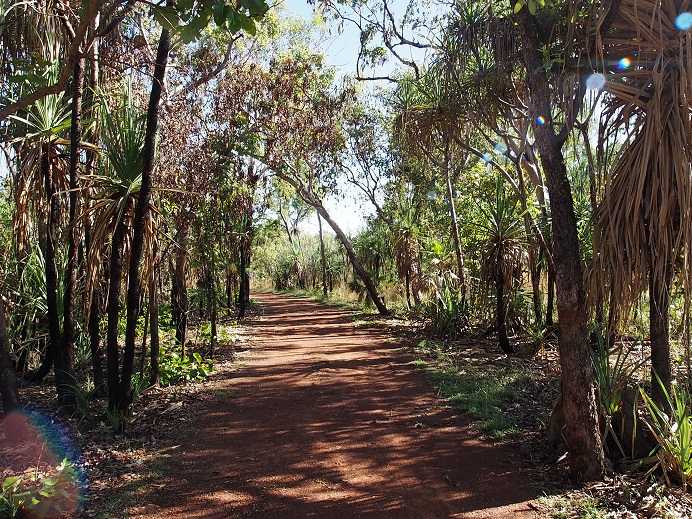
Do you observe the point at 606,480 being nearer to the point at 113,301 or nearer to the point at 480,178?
the point at 113,301

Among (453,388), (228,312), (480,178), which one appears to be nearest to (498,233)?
(480,178)

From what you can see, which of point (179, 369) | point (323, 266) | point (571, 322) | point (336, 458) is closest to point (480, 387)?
point (336, 458)

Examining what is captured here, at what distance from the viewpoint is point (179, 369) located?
25.7 feet

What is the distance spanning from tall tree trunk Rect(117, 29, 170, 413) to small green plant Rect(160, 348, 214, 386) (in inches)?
73.9

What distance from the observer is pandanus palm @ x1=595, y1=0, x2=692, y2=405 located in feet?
12.0

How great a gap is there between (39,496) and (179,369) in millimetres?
4103

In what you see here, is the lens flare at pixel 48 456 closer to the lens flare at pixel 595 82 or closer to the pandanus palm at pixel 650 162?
the pandanus palm at pixel 650 162

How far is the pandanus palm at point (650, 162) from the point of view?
12.0 ft

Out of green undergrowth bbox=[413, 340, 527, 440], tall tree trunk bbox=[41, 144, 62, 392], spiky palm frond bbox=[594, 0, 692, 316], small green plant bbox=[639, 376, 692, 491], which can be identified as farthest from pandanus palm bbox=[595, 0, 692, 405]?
tall tree trunk bbox=[41, 144, 62, 392]

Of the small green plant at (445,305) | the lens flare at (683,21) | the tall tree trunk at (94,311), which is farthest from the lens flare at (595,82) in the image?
the small green plant at (445,305)

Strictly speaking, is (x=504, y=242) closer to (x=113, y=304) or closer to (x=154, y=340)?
(x=154, y=340)

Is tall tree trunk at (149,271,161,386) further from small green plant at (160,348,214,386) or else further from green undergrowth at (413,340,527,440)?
green undergrowth at (413,340,527,440)

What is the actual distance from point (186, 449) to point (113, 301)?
170cm

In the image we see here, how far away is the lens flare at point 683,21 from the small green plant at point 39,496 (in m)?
5.56
